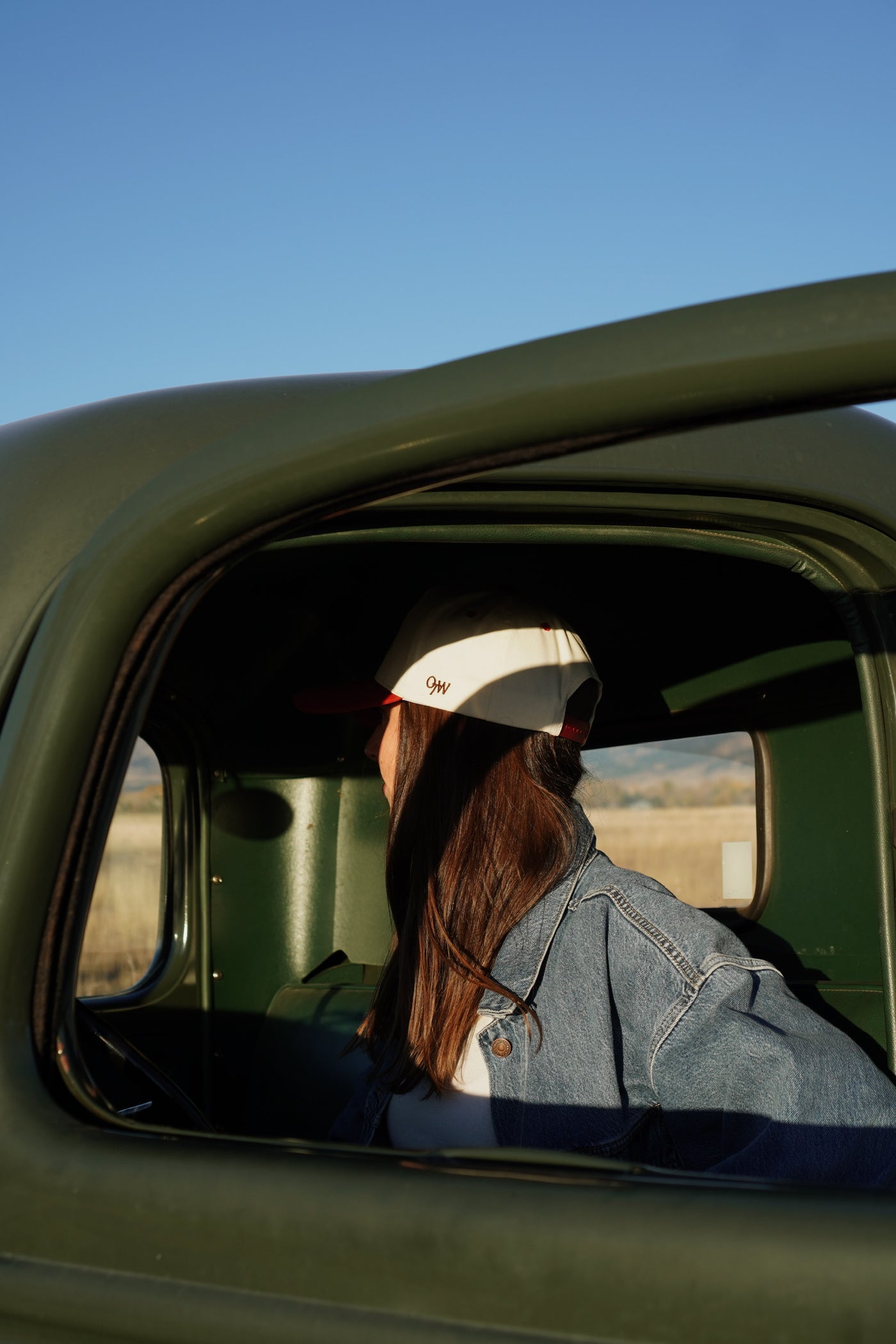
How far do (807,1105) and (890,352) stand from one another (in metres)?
0.93

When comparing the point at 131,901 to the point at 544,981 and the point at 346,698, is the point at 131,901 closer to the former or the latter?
the point at 346,698

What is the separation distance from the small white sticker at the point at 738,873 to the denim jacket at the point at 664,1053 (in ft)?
3.27

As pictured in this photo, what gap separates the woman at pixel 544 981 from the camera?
1.37 metres

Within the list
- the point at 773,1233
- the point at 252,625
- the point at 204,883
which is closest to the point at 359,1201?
the point at 773,1233

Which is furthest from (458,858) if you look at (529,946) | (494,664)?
(494,664)

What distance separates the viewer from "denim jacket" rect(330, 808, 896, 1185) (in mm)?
1330

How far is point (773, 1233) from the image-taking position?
29.0 inches

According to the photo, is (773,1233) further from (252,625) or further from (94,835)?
(252,625)

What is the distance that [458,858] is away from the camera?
1.78 meters

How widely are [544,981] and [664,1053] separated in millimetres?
230

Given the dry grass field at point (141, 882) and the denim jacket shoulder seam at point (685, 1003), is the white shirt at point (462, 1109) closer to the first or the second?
the denim jacket shoulder seam at point (685, 1003)

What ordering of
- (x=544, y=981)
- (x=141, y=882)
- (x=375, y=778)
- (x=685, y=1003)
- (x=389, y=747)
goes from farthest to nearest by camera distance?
(x=141, y=882) < (x=375, y=778) < (x=389, y=747) < (x=544, y=981) < (x=685, y=1003)

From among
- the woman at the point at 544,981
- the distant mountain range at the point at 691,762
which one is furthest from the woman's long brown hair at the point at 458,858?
the distant mountain range at the point at 691,762

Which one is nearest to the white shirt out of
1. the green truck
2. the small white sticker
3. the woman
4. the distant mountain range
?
the woman
